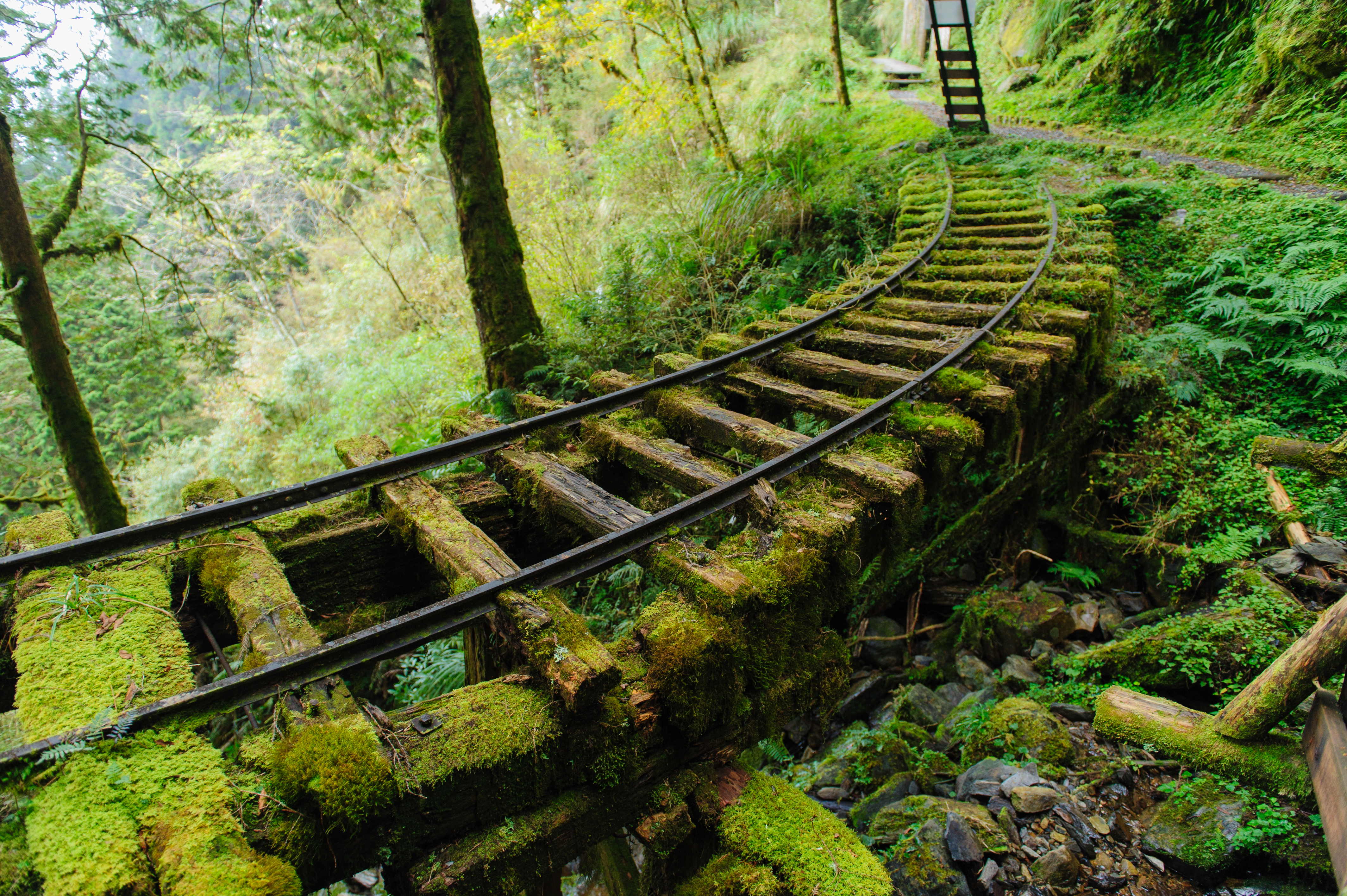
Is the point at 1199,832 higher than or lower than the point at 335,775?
lower

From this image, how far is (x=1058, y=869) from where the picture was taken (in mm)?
2900

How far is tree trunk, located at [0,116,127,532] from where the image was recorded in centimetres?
585

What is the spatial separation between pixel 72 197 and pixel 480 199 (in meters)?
4.27

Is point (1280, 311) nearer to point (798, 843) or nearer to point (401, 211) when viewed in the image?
point (798, 843)

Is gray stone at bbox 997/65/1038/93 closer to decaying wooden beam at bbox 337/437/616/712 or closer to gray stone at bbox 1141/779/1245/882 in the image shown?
gray stone at bbox 1141/779/1245/882

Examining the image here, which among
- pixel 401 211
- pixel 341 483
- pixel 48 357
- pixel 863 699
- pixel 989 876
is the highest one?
pixel 401 211

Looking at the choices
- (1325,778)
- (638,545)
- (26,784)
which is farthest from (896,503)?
(26,784)

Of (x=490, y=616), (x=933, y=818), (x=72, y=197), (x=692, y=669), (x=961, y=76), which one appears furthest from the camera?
(x=961, y=76)

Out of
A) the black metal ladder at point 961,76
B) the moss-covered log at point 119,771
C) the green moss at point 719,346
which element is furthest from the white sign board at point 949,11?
the moss-covered log at point 119,771

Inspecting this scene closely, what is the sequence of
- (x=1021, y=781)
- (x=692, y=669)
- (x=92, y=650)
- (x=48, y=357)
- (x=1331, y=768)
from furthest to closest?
1. (x=48, y=357)
2. (x=1021, y=781)
3. (x=1331, y=768)
4. (x=692, y=669)
5. (x=92, y=650)

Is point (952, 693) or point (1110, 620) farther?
point (1110, 620)

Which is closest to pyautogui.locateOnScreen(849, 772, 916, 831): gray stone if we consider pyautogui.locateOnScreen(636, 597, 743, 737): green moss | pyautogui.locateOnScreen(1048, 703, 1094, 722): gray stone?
pyautogui.locateOnScreen(1048, 703, 1094, 722): gray stone

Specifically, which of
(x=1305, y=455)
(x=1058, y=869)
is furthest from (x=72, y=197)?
(x=1305, y=455)

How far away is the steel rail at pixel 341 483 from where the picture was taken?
2285 millimetres
